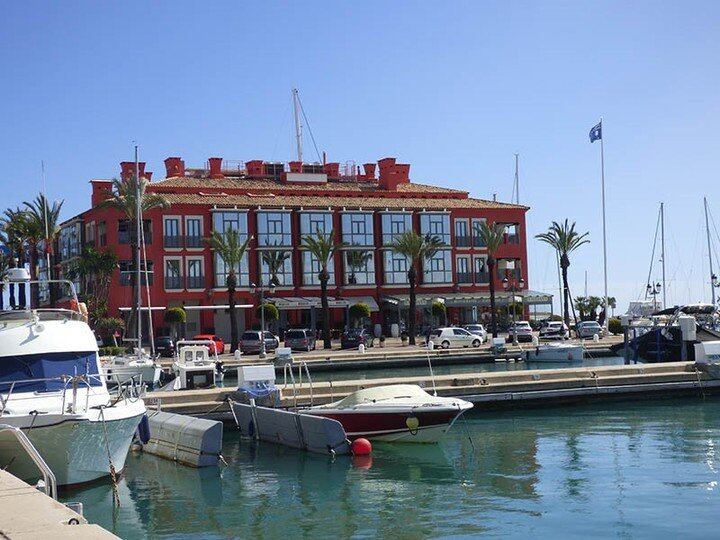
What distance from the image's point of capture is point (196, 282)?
77.0m

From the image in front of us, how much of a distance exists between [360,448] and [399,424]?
1683 millimetres

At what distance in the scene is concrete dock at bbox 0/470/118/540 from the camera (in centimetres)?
1023

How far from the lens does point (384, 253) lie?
83.7 m

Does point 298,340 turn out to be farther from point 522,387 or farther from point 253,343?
point 522,387

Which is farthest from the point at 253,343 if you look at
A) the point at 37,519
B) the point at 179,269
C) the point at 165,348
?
the point at 37,519

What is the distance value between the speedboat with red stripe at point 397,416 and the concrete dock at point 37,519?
14120 millimetres

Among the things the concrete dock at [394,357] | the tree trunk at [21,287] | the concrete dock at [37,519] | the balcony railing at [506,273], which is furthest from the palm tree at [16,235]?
the concrete dock at [37,519]

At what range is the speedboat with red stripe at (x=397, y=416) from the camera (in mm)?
26281

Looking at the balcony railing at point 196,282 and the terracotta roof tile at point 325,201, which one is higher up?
the terracotta roof tile at point 325,201

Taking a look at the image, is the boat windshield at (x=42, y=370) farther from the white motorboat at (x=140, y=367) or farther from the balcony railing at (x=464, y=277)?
the balcony railing at (x=464, y=277)

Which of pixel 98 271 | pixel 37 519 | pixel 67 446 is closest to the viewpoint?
pixel 37 519

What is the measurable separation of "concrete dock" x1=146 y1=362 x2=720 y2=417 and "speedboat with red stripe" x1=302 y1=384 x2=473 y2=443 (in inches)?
151

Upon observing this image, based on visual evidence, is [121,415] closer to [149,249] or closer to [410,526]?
[410,526]

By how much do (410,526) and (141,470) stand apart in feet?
30.9
